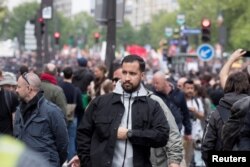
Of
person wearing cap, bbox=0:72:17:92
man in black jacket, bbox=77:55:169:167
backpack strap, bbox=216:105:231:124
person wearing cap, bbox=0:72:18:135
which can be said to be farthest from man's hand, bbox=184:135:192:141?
man in black jacket, bbox=77:55:169:167

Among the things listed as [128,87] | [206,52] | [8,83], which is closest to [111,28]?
[8,83]

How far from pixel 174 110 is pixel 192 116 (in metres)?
3.21

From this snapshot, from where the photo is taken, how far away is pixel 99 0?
19.0 meters

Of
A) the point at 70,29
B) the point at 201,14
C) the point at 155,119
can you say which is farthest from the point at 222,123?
the point at 70,29

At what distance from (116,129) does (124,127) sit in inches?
3.0

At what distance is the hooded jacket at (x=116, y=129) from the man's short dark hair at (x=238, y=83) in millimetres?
939

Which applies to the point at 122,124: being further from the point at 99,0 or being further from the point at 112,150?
the point at 99,0

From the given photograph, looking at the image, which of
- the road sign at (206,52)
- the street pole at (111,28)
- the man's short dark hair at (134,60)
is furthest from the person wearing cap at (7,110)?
the road sign at (206,52)

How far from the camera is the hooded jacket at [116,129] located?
6.68 metres

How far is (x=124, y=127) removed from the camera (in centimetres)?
671

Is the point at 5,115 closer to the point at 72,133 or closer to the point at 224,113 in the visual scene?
the point at 224,113

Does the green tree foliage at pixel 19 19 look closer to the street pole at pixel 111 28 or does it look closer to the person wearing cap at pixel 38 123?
the street pole at pixel 111 28

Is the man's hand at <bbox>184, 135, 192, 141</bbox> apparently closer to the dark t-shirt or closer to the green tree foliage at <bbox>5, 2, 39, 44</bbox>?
the dark t-shirt

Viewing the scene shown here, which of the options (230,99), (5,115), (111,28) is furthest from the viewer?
(111,28)
